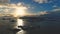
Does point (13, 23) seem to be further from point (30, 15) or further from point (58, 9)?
point (58, 9)

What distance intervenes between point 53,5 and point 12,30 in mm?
1026

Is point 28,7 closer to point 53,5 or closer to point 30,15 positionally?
point 30,15

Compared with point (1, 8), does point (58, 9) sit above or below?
below

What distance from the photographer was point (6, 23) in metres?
3.19

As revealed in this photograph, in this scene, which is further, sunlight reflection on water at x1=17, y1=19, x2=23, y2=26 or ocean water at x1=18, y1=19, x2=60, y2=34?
sunlight reflection on water at x1=17, y1=19, x2=23, y2=26

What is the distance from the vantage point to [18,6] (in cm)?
304

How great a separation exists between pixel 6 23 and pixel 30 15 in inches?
23.2

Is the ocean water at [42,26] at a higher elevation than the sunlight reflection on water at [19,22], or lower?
lower

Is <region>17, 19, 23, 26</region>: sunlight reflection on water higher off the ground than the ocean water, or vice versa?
<region>17, 19, 23, 26</region>: sunlight reflection on water

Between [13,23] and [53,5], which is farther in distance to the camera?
[13,23]

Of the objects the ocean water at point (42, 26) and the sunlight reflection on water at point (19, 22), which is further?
the sunlight reflection on water at point (19, 22)

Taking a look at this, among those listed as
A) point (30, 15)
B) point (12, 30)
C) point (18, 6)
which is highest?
point (18, 6)

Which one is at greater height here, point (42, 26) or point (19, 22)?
point (19, 22)

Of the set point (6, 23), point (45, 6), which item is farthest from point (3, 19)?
point (45, 6)
